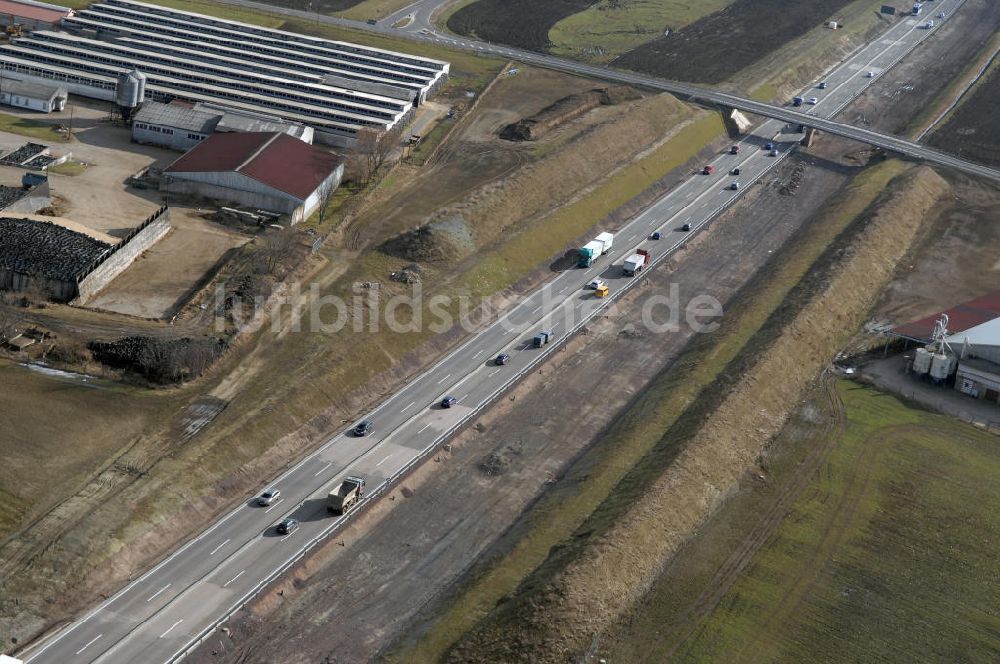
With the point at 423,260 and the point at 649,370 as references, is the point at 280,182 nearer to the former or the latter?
the point at 423,260

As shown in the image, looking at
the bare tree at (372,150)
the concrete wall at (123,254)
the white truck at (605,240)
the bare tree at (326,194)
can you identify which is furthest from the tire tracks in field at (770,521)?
the bare tree at (372,150)

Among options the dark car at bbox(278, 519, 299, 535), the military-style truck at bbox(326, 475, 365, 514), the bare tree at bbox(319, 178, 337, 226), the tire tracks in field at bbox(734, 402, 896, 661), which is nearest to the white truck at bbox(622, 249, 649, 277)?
the bare tree at bbox(319, 178, 337, 226)

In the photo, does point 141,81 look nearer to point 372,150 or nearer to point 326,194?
point 372,150

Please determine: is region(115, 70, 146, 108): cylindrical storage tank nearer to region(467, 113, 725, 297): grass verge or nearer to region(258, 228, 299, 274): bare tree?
region(258, 228, 299, 274): bare tree

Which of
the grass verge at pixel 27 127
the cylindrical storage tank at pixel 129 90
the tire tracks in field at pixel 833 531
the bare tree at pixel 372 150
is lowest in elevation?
the tire tracks in field at pixel 833 531

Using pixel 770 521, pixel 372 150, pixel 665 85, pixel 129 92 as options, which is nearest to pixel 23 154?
pixel 129 92

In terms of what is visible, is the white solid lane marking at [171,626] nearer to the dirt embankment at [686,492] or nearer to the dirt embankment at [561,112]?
the dirt embankment at [686,492]
